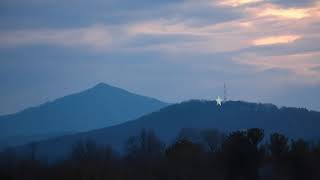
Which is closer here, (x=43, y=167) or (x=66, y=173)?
(x=66, y=173)

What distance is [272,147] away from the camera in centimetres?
7531

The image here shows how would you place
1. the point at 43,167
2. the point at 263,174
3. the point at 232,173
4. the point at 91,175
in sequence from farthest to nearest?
the point at 263,174
the point at 232,173
the point at 43,167
the point at 91,175

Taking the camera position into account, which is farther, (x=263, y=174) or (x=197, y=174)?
(x=263, y=174)

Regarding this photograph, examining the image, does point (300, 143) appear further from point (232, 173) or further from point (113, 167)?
point (113, 167)

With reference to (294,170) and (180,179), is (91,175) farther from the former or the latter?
(294,170)

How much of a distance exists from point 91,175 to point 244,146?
57.6 feet

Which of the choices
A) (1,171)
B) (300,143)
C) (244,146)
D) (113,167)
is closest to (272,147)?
(300,143)

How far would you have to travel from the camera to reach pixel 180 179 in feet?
212

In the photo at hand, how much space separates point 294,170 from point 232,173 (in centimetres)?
644

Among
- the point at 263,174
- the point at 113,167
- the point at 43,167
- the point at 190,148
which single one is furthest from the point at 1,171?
the point at 263,174

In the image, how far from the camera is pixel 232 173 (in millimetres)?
68500

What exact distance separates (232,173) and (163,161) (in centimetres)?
666

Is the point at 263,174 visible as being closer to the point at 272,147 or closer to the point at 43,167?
the point at 272,147

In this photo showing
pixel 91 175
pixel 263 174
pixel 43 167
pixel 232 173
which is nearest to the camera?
pixel 91 175
